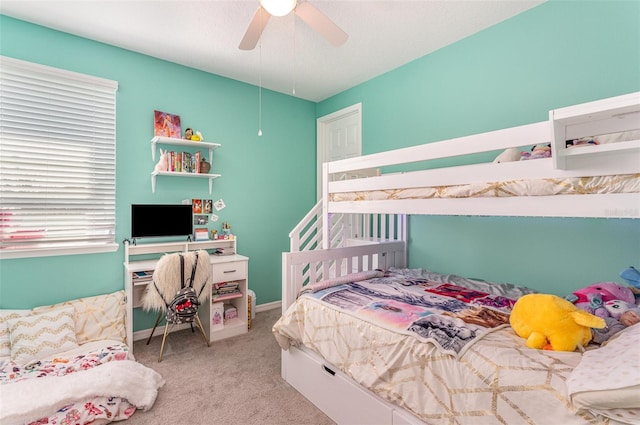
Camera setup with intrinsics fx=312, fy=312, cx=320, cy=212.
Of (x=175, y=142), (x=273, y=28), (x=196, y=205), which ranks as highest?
(x=273, y=28)

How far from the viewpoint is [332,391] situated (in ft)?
6.08

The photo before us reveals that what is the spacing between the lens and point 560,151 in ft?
4.22

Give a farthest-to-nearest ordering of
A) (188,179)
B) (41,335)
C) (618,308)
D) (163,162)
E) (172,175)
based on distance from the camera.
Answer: (188,179)
(172,175)
(163,162)
(41,335)
(618,308)

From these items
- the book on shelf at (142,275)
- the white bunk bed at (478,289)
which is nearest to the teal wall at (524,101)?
the white bunk bed at (478,289)

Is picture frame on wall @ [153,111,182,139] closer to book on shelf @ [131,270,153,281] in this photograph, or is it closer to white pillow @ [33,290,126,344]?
book on shelf @ [131,270,153,281]

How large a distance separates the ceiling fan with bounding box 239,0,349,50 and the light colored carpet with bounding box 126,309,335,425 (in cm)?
232

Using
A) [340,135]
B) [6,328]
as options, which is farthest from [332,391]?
[340,135]

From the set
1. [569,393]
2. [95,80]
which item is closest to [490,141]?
[569,393]

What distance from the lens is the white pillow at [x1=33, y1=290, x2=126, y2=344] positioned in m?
2.58

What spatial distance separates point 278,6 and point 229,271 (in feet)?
7.45

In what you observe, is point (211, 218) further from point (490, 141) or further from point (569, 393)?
point (569, 393)

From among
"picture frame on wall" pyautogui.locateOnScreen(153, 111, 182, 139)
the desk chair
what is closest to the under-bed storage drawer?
the desk chair

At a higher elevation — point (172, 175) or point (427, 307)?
point (172, 175)

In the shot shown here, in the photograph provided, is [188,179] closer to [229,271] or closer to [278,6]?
[229,271]
